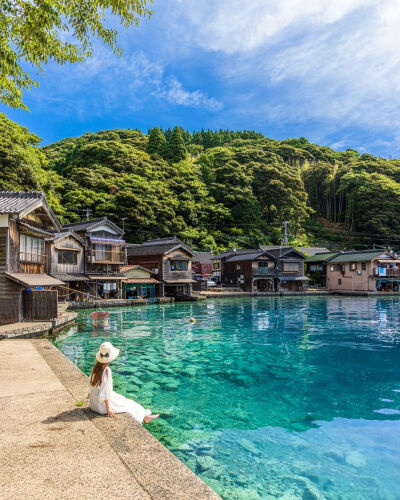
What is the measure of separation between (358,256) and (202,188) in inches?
1197

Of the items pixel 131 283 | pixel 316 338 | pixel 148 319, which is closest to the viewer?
pixel 316 338

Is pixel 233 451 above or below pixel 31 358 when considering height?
below

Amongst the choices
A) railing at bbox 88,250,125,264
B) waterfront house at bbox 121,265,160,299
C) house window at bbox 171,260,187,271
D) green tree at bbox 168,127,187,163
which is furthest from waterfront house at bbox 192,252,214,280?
green tree at bbox 168,127,187,163

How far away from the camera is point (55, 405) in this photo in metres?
5.93

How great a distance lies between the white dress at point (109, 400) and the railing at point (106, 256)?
103ft

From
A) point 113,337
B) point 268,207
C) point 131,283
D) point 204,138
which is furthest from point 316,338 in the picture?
point 204,138

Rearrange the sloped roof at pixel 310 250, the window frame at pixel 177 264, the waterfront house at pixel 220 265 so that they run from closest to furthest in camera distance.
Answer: the window frame at pixel 177 264, the waterfront house at pixel 220 265, the sloped roof at pixel 310 250

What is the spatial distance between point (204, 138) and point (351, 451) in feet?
354

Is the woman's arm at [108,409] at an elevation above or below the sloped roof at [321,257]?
below

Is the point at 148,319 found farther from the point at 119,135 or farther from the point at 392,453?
the point at 119,135

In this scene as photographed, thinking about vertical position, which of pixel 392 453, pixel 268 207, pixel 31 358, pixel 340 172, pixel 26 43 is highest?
pixel 340 172

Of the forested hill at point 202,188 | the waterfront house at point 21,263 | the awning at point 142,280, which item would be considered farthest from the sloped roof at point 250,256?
the waterfront house at point 21,263

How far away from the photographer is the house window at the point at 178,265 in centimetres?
4156

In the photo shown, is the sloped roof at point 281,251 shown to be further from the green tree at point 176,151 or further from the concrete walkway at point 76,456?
the concrete walkway at point 76,456
